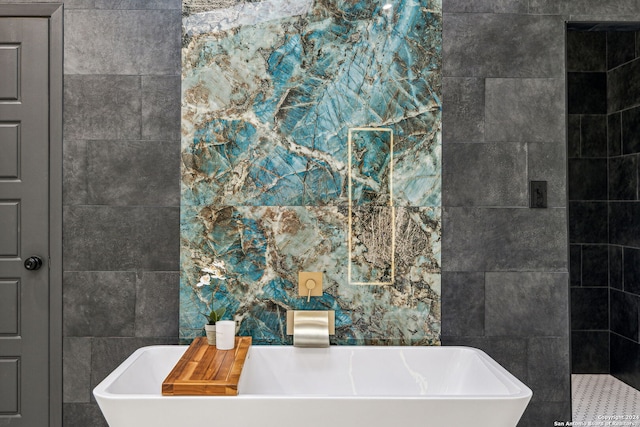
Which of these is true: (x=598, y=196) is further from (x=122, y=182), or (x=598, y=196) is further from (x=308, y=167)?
(x=122, y=182)

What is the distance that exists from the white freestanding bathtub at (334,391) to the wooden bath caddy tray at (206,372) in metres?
0.03

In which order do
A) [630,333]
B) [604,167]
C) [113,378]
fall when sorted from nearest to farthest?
1. [113,378]
2. [630,333]
3. [604,167]

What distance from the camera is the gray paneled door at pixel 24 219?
2.14 m

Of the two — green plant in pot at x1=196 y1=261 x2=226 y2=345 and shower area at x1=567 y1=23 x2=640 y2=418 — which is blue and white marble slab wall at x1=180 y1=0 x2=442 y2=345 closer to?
green plant in pot at x1=196 y1=261 x2=226 y2=345

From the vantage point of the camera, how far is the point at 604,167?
371 cm

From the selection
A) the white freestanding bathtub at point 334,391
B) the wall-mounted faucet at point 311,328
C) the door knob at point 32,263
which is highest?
the door knob at point 32,263

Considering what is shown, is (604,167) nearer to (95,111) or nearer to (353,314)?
(353,314)

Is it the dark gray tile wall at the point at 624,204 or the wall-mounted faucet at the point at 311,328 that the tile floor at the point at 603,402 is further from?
the wall-mounted faucet at the point at 311,328

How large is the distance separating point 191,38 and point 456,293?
1.61 metres

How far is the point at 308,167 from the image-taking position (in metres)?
2.15

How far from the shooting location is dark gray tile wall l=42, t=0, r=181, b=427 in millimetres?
2141

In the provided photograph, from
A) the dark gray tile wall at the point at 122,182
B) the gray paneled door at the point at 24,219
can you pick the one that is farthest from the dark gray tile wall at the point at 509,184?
the gray paneled door at the point at 24,219

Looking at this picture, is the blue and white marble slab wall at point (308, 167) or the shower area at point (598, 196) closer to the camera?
the blue and white marble slab wall at point (308, 167)

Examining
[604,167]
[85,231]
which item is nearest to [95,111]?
[85,231]
